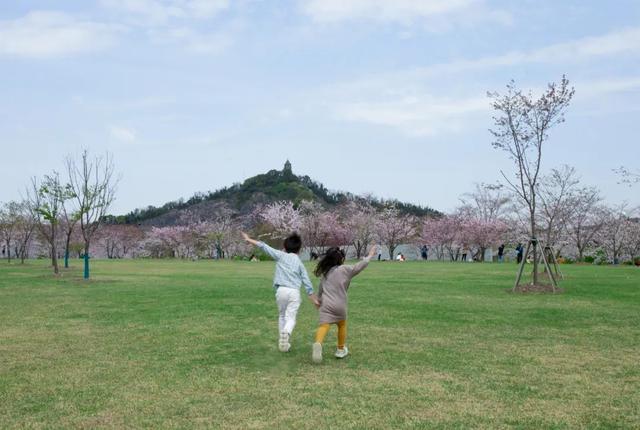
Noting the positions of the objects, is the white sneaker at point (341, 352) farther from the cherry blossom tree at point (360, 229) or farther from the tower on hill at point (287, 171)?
the tower on hill at point (287, 171)

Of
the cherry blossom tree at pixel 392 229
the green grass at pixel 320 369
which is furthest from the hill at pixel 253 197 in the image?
the green grass at pixel 320 369

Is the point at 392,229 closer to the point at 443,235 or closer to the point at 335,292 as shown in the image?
the point at 443,235

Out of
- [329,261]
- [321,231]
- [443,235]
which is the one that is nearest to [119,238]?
[321,231]

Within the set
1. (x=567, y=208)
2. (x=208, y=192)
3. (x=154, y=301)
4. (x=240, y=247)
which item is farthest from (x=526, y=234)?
(x=208, y=192)

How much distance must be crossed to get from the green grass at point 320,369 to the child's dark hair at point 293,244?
1336mm

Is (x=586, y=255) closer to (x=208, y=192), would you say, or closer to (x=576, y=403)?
(x=576, y=403)

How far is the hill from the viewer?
93338 millimetres

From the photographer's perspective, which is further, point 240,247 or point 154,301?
point 240,247

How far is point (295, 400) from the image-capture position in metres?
5.34

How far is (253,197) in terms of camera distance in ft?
320

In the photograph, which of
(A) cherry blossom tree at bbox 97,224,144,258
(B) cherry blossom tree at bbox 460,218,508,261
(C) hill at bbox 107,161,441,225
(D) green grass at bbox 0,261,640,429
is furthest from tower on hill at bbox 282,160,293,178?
(D) green grass at bbox 0,261,640,429

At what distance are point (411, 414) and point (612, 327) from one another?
21.3ft

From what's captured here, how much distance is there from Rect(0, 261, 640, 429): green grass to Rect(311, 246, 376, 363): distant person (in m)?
0.36

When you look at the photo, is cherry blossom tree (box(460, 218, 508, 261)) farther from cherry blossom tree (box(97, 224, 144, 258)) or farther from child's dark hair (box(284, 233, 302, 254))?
child's dark hair (box(284, 233, 302, 254))
